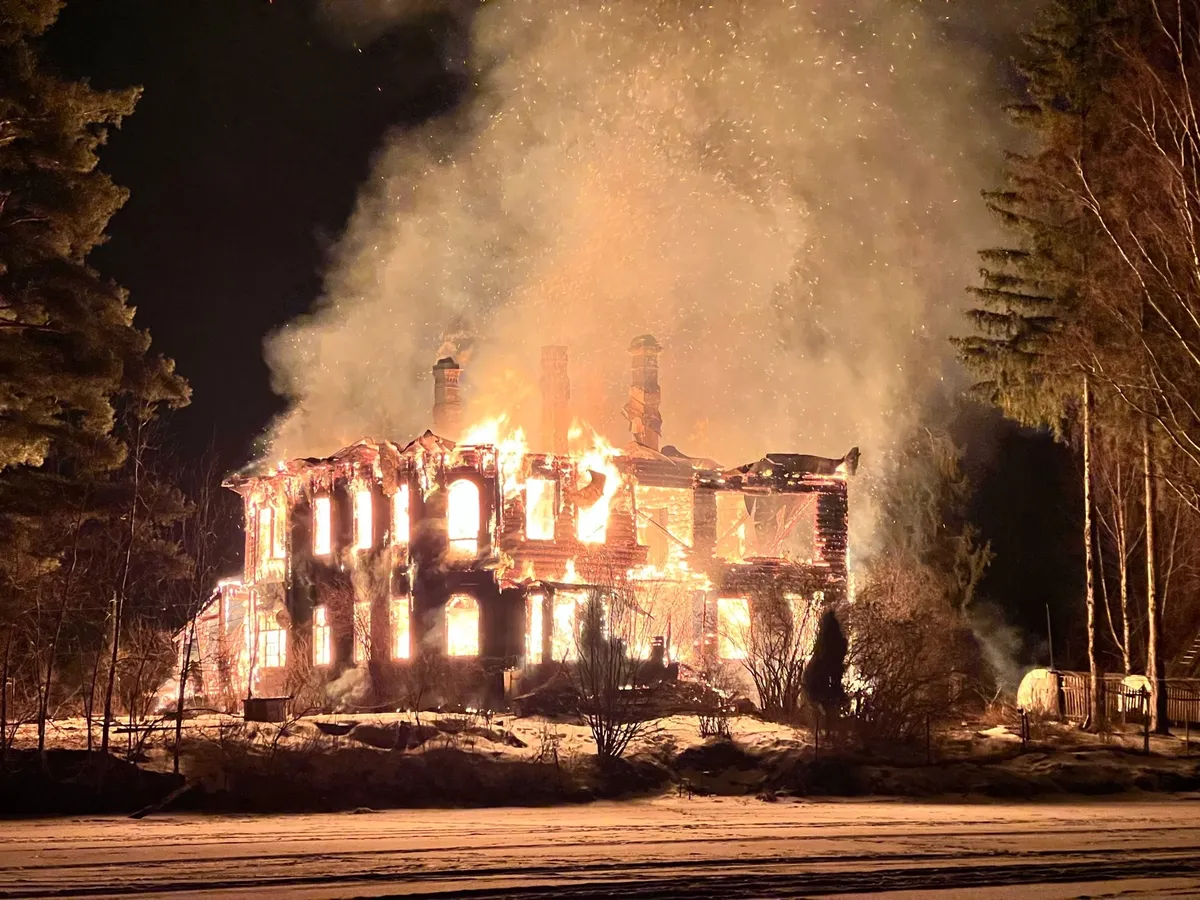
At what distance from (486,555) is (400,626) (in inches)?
118

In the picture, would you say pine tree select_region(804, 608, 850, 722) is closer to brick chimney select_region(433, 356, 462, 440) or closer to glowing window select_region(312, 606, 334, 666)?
glowing window select_region(312, 606, 334, 666)

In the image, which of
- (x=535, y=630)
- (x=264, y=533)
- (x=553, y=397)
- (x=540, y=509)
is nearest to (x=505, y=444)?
(x=540, y=509)

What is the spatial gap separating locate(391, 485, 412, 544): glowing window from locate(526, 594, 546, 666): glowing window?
151 inches

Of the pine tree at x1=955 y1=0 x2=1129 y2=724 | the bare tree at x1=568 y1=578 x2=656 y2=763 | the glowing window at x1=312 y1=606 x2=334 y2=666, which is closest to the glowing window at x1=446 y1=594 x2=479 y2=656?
the glowing window at x1=312 y1=606 x2=334 y2=666

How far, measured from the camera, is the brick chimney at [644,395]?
46250 mm

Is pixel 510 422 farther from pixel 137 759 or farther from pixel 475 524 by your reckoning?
pixel 137 759

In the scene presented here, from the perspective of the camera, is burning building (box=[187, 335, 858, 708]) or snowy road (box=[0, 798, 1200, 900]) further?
burning building (box=[187, 335, 858, 708])

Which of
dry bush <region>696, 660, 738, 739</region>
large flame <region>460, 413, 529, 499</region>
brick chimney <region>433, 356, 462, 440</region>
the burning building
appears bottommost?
dry bush <region>696, 660, 738, 739</region>

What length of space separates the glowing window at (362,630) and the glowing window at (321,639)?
124cm

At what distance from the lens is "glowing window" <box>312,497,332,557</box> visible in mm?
38344

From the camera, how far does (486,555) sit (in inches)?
1394

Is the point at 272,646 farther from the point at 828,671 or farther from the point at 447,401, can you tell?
the point at 828,671

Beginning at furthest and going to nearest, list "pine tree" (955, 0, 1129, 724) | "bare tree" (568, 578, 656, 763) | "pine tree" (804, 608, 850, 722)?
1. "pine tree" (955, 0, 1129, 724)
2. "pine tree" (804, 608, 850, 722)
3. "bare tree" (568, 578, 656, 763)

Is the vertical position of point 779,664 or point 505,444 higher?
point 505,444
